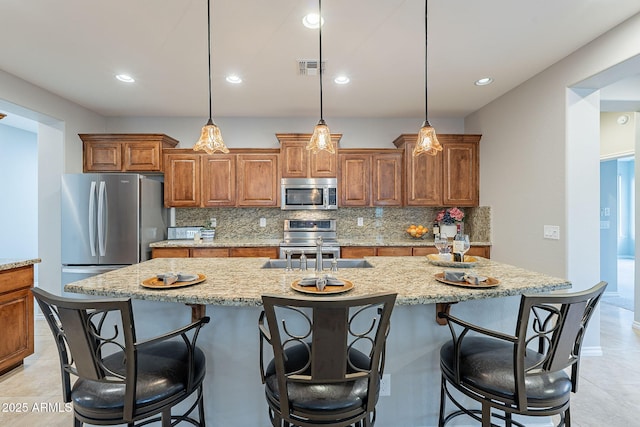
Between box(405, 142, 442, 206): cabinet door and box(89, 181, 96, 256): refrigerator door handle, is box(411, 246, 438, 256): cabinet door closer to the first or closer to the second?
box(405, 142, 442, 206): cabinet door

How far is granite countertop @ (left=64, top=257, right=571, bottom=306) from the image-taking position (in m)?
1.43

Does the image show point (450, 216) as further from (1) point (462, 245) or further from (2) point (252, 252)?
(2) point (252, 252)

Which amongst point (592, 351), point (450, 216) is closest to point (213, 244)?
point (450, 216)

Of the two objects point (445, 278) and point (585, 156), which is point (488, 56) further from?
point (445, 278)

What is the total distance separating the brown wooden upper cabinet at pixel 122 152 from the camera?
4.08 metres

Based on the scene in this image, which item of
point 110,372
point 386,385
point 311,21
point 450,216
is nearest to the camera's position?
point 110,372

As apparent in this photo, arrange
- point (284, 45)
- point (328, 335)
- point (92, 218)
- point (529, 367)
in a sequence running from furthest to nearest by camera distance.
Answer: point (92, 218)
point (284, 45)
point (529, 367)
point (328, 335)

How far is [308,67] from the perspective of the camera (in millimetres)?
2916

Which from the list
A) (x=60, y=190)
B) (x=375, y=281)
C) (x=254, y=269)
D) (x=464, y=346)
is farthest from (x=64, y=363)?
(x=60, y=190)

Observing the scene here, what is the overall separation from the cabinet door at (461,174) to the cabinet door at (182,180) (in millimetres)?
3407

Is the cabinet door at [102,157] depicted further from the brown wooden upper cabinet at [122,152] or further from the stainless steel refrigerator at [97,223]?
the stainless steel refrigerator at [97,223]

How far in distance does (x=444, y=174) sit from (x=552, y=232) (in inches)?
62.1

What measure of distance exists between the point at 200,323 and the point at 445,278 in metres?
1.27

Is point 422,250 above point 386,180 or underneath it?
underneath
